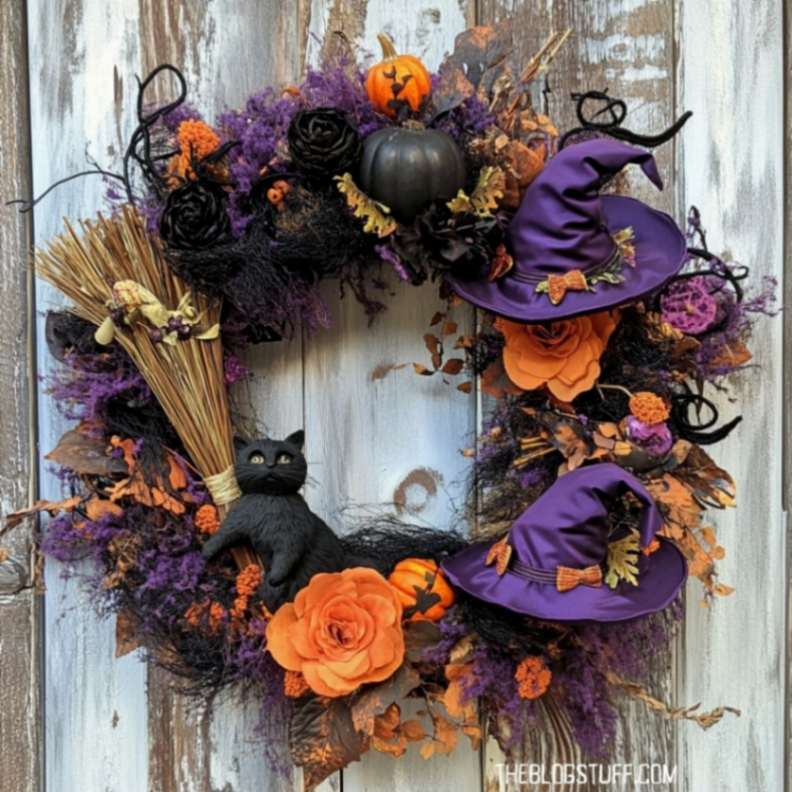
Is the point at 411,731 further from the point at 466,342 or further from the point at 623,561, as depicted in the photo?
the point at 466,342

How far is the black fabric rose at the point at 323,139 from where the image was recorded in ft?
3.17

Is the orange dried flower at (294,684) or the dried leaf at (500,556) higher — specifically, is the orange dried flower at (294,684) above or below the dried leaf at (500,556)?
below

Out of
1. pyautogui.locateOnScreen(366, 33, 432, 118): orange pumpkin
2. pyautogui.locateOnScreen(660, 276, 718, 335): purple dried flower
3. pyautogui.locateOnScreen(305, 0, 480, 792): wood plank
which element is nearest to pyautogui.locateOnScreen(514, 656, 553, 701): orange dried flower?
pyautogui.locateOnScreen(305, 0, 480, 792): wood plank

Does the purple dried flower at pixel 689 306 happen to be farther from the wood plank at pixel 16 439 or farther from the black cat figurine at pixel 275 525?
the wood plank at pixel 16 439

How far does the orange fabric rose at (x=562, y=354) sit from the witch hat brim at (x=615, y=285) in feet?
0.11

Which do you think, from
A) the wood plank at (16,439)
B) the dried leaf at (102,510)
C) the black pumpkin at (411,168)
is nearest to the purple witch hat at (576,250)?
the black pumpkin at (411,168)

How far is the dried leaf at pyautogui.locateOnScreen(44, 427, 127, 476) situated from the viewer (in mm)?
1063

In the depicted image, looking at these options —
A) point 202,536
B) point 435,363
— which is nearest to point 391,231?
point 435,363

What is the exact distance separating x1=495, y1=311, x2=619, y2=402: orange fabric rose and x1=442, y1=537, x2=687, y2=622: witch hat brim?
0.72 feet

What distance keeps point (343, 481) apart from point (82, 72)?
2.34 ft

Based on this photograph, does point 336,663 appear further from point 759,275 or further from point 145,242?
point 759,275

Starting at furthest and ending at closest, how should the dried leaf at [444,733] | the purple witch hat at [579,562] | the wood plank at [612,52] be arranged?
the wood plank at [612,52] < the dried leaf at [444,733] < the purple witch hat at [579,562]

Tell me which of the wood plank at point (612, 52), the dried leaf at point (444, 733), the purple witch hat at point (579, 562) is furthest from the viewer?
the wood plank at point (612, 52)

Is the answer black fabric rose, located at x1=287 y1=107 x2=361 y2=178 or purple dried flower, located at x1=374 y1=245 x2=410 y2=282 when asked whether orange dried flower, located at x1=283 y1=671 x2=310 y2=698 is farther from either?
black fabric rose, located at x1=287 y1=107 x2=361 y2=178
